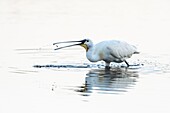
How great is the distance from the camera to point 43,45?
21.4 m

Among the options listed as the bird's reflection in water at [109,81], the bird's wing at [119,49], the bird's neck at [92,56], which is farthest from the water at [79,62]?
the bird's wing at [119,49]

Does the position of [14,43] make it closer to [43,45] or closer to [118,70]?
[43,45]

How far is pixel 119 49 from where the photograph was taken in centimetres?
1817

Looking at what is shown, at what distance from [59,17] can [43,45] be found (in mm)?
7347

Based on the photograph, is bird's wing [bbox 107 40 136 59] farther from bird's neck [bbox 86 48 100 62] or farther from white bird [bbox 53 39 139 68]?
bird's neck [bbox 86 48 100 62]

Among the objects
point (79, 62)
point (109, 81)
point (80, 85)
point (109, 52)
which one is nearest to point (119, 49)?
point (109, 52)

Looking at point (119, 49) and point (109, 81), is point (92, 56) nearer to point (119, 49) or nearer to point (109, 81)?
point (119, 49)

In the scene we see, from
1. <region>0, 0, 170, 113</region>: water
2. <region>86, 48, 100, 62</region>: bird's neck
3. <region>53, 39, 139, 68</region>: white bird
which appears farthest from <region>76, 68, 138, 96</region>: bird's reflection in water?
<region>86, 48, 100, 62</region>: bird's neck

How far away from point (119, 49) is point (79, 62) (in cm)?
103

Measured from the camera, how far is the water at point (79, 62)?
13102mm

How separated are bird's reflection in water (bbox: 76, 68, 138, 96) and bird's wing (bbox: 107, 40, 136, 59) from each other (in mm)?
397

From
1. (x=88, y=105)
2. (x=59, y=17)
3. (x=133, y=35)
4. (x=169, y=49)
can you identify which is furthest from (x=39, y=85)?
(x=59, y=17)

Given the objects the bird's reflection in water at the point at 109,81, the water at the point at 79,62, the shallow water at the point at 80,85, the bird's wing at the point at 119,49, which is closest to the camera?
the shallow water at the point at 80,85

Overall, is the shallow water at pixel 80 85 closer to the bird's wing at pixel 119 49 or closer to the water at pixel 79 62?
the water at pixel 79 62
